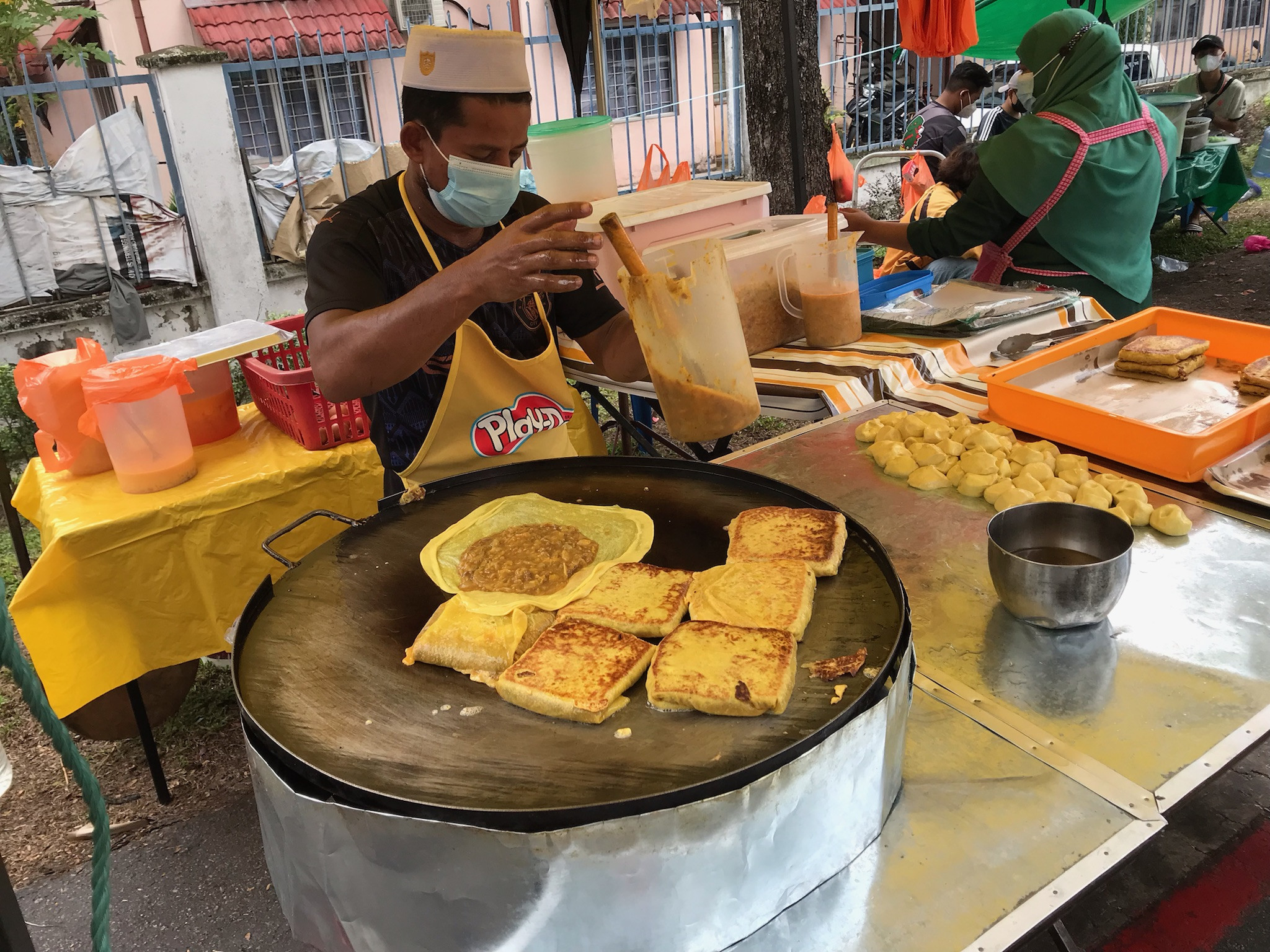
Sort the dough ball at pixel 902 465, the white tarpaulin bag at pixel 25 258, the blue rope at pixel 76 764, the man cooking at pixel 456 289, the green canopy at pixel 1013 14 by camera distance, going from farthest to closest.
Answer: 1. the green canopy at pixel 1013 14
2. the white tarpaulin bag at pixel 25 258
3. the dough ball at pixel 902 465
4. the man cooking at pixel 456 289
5. the blue rope at pixel 76 764

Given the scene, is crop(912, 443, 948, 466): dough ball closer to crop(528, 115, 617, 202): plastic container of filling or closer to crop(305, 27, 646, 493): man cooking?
crop(305, 27, 646, 493): man cooking

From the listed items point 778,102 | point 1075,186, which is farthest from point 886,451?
point 778,102

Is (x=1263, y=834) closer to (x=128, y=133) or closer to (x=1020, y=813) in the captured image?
(x=1020, y=813)

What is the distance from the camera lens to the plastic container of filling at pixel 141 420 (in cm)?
250

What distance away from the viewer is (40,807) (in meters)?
2.96

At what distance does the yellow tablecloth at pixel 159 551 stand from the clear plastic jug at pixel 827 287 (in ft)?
5.19

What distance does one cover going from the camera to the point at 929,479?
195 cm

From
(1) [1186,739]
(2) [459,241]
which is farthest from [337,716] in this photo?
(2) [459,241]

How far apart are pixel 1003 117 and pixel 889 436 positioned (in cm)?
690

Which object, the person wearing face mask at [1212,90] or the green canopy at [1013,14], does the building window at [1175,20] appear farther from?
the green canopy at [1013,14]

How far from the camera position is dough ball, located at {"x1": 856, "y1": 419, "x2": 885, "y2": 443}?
2197mm

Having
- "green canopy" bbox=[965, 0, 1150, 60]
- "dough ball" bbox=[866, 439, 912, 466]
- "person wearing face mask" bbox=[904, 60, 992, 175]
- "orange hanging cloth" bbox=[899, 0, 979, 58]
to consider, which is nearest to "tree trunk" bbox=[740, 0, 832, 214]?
"orange hanging cloth" bbox=[899, 0, 979, 58]

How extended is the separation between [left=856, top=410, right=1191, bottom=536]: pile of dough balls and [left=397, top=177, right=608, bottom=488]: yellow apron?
2.78 feet

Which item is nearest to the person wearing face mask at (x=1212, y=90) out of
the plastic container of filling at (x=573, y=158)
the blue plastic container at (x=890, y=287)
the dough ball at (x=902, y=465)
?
the blue plastic container at (x=890, y=287)
